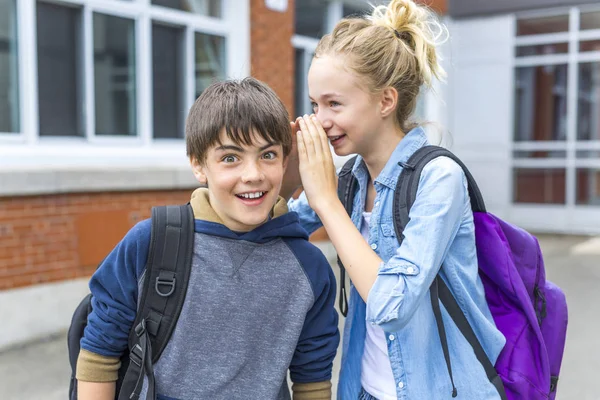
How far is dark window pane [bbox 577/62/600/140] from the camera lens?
11289 millimetres

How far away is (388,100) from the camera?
71.5 inches

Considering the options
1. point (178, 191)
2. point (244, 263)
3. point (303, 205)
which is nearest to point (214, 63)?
point (178, 191)

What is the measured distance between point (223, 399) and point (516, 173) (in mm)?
10909

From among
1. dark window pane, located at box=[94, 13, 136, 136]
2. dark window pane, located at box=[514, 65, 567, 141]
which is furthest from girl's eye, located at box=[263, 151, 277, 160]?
dark window pane, located at box=[514, 65, 567, 141]

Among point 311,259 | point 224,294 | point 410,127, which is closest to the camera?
point 224,294

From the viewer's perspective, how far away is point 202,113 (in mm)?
1719

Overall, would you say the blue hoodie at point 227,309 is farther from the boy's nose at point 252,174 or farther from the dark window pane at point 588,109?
the dark window pane at point 588,109

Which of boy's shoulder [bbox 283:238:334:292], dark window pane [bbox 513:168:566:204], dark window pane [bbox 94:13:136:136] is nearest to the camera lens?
boy's shoulder [bbox 283:238:334:292]

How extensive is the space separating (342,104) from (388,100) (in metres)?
0.14

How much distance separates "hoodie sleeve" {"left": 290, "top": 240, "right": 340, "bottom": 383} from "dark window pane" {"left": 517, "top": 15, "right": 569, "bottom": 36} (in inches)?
426

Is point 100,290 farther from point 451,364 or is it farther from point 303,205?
point 451,364

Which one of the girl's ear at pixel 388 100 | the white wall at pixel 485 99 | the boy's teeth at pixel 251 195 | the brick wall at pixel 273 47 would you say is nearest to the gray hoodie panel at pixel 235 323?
the boy's teeth at pixel 251 195

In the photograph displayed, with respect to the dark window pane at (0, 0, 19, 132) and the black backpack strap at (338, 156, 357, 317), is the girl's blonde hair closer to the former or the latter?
the black backpack strap at (338, 156, 357, 317)

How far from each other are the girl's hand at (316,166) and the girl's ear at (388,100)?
7.3 inches
